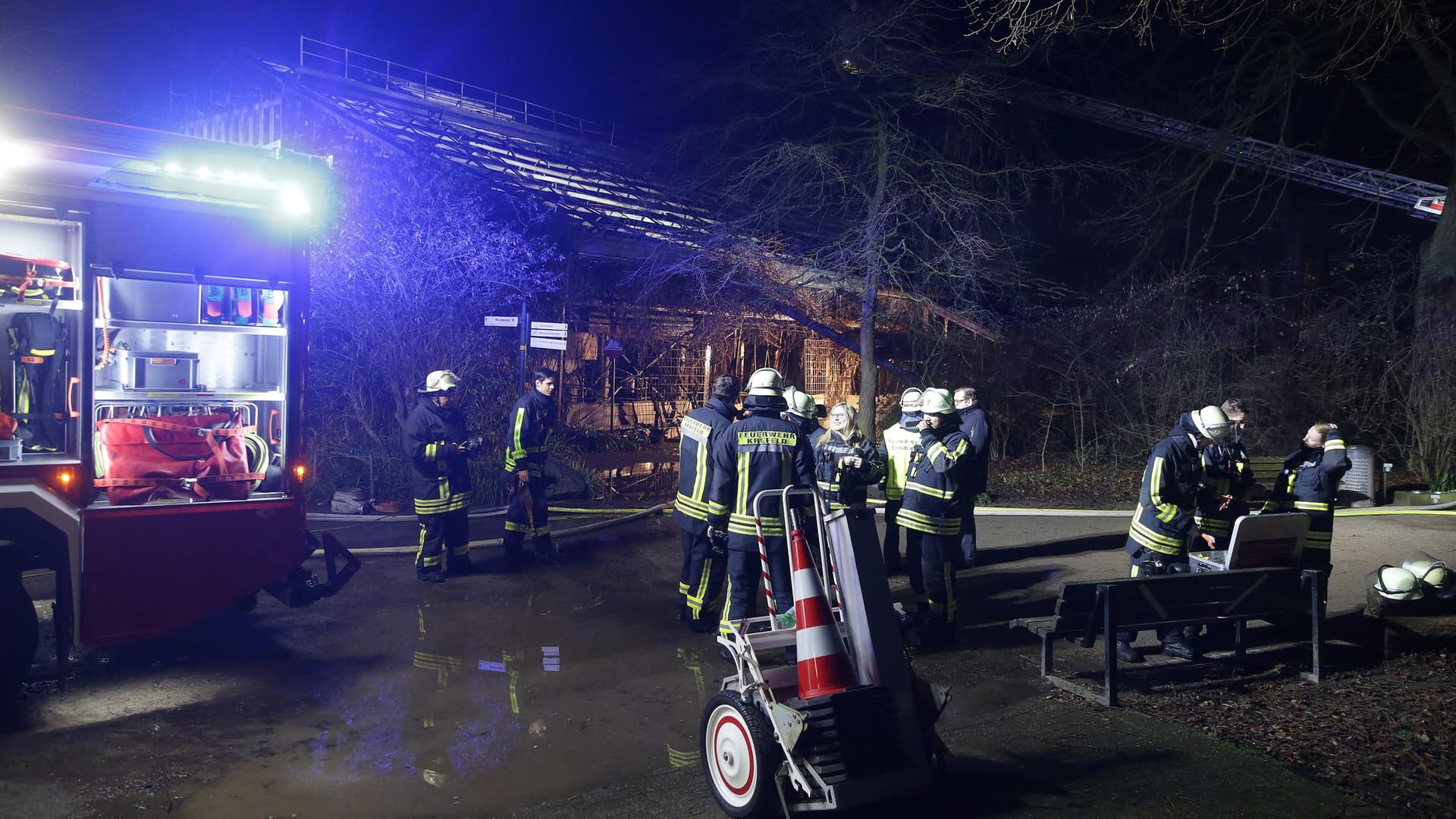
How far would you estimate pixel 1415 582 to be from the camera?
6.19 m

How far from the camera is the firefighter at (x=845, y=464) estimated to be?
6.25 meters

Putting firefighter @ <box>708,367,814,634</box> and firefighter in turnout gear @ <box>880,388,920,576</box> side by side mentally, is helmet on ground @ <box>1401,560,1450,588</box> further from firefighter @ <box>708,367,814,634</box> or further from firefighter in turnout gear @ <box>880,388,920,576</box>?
firefighter @ <box>708,367,814,634</box>

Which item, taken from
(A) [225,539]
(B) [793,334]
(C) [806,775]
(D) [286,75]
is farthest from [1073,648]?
(D) [286,75]

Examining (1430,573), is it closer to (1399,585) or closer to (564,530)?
(1399,585)

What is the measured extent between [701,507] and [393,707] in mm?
2354

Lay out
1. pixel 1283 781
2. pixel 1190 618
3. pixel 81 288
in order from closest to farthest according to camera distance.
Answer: pixel 1283 781 < pixel 81 288 < pixel 1190 618

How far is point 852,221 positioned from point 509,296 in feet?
17.2

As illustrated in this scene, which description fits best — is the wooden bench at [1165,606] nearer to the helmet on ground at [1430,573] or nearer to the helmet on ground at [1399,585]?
the helmet on ground at [1399,585]

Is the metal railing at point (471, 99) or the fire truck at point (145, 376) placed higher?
the metal railing at point (471, 99)

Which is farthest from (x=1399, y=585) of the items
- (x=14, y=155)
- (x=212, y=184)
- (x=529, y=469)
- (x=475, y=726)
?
(x=14, y=155)

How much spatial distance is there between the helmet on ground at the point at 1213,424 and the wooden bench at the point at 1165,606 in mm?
892

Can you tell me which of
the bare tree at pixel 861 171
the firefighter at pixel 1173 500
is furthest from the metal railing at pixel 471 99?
the firefighter at pixel 1173 500

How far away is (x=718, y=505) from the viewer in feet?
20.4

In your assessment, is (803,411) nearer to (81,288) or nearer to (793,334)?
(81,288)
